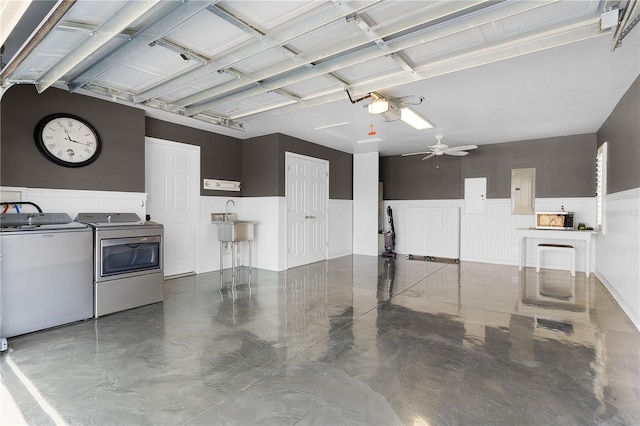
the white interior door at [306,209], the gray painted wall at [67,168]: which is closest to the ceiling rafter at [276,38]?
the gray painted wall at [67,168]

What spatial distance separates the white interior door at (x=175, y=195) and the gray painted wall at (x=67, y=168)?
567mm

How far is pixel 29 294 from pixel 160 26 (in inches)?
106

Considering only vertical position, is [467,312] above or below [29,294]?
below

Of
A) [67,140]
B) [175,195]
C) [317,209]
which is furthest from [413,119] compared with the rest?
[67,140]

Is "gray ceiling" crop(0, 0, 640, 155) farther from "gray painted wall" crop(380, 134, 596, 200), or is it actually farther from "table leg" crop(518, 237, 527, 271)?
"table leg" crop(518, 237, 527, 271)

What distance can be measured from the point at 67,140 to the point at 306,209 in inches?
158

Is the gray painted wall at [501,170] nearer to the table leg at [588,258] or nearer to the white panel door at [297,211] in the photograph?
the table leg at [588,258]

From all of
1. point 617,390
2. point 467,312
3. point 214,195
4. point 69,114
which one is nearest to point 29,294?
point 69,114

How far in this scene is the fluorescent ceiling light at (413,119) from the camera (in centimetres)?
448

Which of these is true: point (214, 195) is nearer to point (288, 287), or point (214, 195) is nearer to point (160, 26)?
point (288, 287)

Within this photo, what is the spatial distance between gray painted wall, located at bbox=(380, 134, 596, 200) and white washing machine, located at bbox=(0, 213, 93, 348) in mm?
6758

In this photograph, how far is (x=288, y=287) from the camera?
15.8ft

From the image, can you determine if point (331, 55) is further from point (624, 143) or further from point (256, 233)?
point (256, 233)

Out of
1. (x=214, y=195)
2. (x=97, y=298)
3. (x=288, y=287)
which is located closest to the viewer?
(x=97, y=298)
